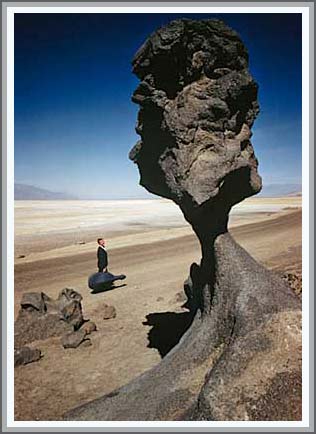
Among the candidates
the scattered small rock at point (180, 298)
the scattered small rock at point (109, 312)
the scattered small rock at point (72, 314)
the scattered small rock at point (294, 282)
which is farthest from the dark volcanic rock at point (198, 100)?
the scattered small rock at point (180, 298)

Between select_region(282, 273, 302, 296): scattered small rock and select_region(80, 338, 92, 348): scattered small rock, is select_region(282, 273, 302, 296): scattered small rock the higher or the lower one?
the higher one

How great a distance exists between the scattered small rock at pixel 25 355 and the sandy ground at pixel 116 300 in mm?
153

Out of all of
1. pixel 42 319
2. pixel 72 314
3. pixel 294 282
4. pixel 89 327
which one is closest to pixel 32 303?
pixel 42 319

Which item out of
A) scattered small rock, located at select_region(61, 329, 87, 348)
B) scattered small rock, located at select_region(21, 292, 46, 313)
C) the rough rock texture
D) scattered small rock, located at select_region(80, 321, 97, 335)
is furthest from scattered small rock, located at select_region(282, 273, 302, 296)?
scattered small rock, located at select_region(21, 292, 46, 313)

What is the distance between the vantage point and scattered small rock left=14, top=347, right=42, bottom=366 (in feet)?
32.3

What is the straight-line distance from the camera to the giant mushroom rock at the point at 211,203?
5.99 metres

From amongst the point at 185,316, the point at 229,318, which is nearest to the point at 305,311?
the point at 229,318

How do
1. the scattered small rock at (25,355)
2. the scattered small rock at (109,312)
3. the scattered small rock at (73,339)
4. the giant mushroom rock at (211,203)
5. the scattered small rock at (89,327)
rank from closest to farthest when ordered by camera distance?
the giant mushroom rock at (211,203)
the scattered small rock at (25,355)
the scattered small rock at (73,339)
the scattered small rock at (89,327)
the scattered small rock at (109,312)

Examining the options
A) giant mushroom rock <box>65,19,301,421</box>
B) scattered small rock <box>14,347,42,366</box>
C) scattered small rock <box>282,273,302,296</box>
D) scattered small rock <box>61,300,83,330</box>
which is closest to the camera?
giant mushroom rock <box>65,19,301,421</box>

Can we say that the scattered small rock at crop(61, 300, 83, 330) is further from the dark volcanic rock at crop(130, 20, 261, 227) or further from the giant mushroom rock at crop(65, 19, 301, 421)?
the dark volcanic rock at crop(130, 20, 261, 227)

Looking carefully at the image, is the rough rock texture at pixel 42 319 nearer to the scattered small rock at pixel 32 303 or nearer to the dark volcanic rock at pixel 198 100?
the scattered small rock at pixel 32 303

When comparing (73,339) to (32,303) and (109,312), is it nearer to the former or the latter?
(32,303)

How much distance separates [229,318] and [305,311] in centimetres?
124

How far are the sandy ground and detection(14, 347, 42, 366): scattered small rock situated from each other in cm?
15
